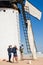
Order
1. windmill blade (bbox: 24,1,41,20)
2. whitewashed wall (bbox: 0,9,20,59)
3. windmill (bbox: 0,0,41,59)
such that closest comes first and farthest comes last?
whitewashed wall (bbox: 0,9,20,59), windmill (bbox: 0,0,41,59), windmill blade (bbox: 24,1,41,20)

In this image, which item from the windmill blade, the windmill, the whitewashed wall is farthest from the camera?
the windmill blade

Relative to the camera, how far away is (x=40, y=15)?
33125mm

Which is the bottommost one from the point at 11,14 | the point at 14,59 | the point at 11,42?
the point at 14,59

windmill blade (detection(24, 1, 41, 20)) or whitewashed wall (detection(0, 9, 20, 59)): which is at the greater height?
windmill blade (detection(24, 1, 41, 20))

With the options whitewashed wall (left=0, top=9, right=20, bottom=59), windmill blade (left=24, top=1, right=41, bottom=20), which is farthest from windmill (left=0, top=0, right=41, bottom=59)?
Result: windmill blade (left=24, top=1, right=41, bottom=20)

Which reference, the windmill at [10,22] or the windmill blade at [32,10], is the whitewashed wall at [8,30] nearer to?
the windmill at [10,22]

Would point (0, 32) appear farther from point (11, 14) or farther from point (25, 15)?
point (25, 15)

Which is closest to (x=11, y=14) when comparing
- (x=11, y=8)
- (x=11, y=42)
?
(x=11, y=8)

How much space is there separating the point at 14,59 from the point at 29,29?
22.4ft

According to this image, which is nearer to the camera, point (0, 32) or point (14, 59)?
point (14, 59)

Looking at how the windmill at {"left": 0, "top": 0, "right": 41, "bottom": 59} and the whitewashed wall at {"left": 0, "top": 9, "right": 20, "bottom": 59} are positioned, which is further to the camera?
the windmill at {"left": 0, "top": 0, "right": 41, "bottom": 59}

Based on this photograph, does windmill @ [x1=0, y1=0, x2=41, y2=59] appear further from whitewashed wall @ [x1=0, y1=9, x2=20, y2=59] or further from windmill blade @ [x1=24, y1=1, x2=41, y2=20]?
windmill blade @ [x1=24, y1=1, x2=41, y2=20]

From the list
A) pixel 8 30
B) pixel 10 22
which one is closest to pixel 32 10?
pixel 10 22

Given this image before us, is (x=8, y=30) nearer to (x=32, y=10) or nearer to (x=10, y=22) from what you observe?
(x=10, y=22)
